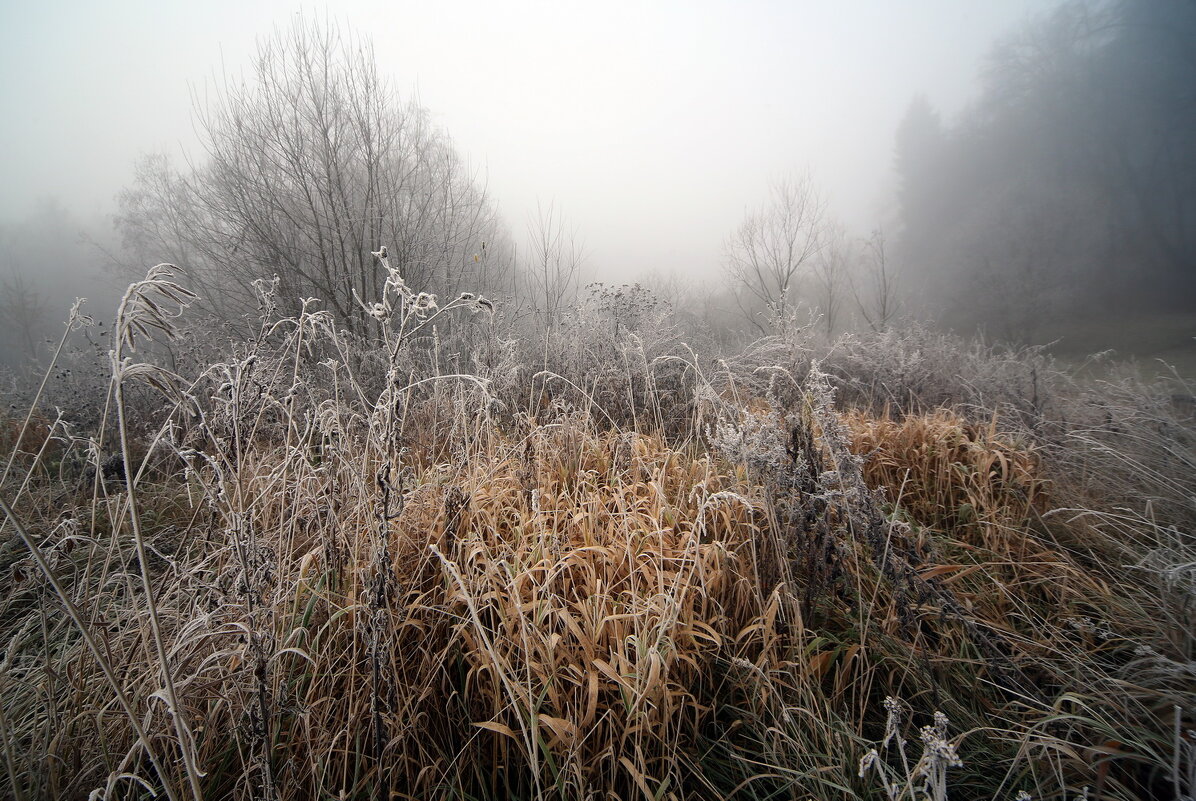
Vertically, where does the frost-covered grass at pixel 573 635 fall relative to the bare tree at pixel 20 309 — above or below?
below

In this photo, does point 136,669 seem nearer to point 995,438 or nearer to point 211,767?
point 211,767

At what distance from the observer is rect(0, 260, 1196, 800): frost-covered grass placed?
1178 millimetres

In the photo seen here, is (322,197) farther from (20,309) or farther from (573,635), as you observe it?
(20,309)

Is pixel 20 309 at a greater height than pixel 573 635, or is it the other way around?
pixel 20 309

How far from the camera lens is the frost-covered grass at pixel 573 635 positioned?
1178 mm

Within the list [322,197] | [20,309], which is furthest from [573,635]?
[20,309]

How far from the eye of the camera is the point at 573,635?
1636 mm

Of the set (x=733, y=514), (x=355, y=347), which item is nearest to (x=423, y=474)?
(x=733, y=514)

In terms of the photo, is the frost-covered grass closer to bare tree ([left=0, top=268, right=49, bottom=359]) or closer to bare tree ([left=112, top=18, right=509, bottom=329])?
bare tree ([left=112, top=18, right=509, bottom=329])

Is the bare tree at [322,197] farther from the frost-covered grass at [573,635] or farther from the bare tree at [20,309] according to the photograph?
the bare tree at [20,309]

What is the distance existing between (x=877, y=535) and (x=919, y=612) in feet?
1.80

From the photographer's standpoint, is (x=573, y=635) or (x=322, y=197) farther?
(x=322, y=197)

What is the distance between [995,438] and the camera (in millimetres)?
3211

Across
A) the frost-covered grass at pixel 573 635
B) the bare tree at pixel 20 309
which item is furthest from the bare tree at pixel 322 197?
the bare tree at pixel 20 309
